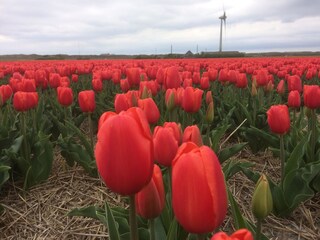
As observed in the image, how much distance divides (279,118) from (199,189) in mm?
1795

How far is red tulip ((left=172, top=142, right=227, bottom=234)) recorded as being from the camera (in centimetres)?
98

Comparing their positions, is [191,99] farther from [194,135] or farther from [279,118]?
[194,135]

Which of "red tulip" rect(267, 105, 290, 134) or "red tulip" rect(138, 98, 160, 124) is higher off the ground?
"red tulip" rect(138, 98, 160, 124)

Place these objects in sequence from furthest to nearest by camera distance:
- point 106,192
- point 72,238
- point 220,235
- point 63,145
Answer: point 63,145 → point 106,192 → point 72,238 → point 220,235

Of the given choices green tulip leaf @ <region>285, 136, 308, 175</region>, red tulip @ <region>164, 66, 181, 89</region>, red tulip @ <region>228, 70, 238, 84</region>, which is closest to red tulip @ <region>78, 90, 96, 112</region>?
red tulip @ <region>164, 66, 181, 89</region>

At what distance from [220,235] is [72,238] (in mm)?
2186

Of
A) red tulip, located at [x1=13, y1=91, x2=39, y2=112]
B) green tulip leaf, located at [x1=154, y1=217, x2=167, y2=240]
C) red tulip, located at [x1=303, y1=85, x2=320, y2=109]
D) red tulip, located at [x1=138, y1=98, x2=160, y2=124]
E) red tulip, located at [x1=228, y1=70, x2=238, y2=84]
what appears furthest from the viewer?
red tulip, located at [x1=228, y1=70, x2=238, y2=84]

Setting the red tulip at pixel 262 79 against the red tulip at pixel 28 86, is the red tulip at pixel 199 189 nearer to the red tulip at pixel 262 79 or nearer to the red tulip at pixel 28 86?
the red tulip at pixel 28 86

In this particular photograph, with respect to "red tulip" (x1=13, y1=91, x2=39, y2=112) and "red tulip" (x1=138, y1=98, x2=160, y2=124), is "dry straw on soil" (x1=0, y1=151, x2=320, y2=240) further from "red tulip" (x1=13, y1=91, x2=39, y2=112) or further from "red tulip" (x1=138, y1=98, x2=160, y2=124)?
"red tulip" (x1=138, y1=98, x2=160, y2=124)

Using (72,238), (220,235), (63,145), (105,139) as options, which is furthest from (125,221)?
(63,145)

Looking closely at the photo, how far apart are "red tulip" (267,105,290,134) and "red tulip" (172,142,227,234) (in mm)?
1733

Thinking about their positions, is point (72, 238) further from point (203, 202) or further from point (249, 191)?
point (203, 202)

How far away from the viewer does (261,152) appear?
4414 mm

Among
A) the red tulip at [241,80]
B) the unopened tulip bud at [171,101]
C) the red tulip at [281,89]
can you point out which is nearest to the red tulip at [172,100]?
the unopened tulip bud at [171,101]
